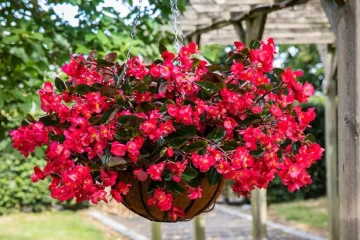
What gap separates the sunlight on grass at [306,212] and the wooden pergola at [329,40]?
5.78 ft

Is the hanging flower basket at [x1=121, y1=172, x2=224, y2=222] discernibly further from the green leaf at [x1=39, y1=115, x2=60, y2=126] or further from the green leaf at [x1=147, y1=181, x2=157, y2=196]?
the green leaf at [x1=39, y1=115, x2=60, y2=126]

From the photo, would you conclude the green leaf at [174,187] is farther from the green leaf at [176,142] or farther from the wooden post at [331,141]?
the wooden post at [331,141]

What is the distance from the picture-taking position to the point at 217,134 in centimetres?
156

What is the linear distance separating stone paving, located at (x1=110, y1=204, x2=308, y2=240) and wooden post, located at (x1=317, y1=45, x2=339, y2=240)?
956mm

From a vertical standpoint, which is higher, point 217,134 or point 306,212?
point 217,134

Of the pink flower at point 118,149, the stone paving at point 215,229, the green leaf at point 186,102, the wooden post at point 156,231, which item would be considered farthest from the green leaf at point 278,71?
the stone paving at point 215,229

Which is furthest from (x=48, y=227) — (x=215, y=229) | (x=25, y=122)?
(x=25, y=122)

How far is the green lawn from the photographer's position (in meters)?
6.74

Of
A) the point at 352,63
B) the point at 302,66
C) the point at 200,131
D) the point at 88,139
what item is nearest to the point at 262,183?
the point at 200,131

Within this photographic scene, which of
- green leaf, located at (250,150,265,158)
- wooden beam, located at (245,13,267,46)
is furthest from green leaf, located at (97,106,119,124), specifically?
wooden beam, located at (245,13,267,46)

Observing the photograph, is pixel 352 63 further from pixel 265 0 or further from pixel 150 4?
pixel 265 0

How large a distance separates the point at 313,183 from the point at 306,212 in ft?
3.82

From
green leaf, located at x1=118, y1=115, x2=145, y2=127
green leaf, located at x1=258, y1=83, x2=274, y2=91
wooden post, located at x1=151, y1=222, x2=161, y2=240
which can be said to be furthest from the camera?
wooden post, located at x1=151, y1=222, x2=161, y2=240

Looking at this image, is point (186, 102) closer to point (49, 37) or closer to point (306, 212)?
point (49, 37)
